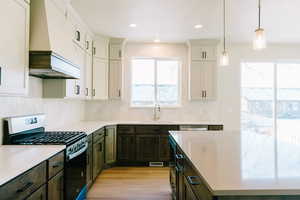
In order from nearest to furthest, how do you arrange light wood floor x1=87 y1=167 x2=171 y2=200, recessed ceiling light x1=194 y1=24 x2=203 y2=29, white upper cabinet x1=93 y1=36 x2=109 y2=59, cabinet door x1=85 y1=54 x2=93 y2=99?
light wood floor x1=87 y1=167 x2=171 y2=200
recessed ceiling light x1=194 y1=24 x2=203 y2=29
cabinet door x1=85 y1=54 x2=93 y2=99
white upper cabinet x1=93 y1=36 x2=109 y2=59

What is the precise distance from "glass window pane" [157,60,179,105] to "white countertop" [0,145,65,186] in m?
3.57

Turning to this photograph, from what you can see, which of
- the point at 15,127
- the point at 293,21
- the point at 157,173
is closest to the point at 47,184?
the point at 15,127

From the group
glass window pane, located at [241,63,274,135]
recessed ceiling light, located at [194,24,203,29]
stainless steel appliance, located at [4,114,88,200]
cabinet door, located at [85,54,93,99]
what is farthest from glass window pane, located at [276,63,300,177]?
stainless steel appliance, located at [4,114,88,200]

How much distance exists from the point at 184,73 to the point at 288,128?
2855 mm

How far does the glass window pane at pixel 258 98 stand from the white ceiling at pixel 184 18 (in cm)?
79

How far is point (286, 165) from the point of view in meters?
1.50

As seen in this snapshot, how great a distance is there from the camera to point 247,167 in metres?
1.45

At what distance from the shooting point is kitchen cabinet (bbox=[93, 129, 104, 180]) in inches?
144

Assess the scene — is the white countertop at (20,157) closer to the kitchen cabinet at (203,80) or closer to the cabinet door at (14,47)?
the cabinet door at (14,47)

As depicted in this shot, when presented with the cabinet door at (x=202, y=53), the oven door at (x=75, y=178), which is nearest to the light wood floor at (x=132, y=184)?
the oven door at (x=75, y=178)

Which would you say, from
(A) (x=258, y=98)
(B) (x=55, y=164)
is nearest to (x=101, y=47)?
(B) (x=55, y=164)

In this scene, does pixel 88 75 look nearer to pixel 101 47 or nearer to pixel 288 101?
pixel 101 47

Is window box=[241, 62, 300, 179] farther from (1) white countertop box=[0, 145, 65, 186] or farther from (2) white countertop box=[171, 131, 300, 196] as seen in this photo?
A: (1) white countertop box=[0, 145, 65, 186]

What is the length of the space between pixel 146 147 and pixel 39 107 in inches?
92.6
